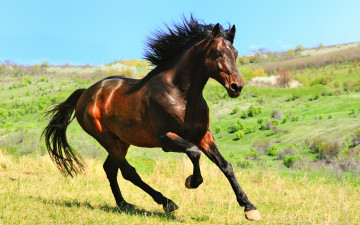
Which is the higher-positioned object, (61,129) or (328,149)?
(61,129)

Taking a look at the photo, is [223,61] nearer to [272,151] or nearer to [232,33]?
[232,33]

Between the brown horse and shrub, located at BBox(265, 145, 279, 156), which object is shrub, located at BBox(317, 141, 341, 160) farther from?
the brown horse

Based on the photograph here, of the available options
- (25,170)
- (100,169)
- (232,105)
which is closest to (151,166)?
(100,169)

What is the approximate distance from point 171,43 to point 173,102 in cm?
98

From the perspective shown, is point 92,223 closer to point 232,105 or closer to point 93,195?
point 93,195

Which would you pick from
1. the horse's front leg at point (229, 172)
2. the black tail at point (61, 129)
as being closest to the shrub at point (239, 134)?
the black tail at point (61, 129)

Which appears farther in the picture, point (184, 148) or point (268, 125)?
point (268, 125)

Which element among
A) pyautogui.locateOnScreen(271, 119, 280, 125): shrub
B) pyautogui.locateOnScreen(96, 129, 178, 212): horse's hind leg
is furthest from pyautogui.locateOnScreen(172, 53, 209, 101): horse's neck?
pyautogui.locateOnScreen(271, 119, 280, 125): shrub

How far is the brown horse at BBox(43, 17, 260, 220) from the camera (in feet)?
13.8

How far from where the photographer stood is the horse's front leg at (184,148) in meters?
4.05

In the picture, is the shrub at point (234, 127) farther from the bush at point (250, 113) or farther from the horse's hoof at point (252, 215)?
the horse's hoof at point (252, 215)

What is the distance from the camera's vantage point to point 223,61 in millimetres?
4125

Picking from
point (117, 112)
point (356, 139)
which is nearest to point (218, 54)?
point (117, 112)

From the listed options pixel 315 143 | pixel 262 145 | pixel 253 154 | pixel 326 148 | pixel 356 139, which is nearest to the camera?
pixel 326 148
